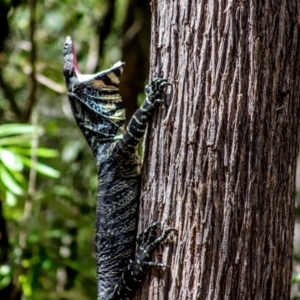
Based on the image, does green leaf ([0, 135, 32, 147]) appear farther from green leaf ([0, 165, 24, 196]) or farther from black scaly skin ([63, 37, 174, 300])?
black scaly skin ([63, 37, 174, 300])

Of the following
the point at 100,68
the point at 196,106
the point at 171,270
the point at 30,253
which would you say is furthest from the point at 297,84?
the point at 100,68

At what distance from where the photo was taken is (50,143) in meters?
6.43

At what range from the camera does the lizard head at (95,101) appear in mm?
2928

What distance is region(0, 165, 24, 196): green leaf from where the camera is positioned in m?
4.01

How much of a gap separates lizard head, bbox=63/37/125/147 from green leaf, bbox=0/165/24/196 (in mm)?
1238

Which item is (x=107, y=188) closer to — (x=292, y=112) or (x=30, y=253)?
(x=292, y=112)

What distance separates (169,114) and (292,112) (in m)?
0.49

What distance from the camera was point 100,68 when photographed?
5.95 metres

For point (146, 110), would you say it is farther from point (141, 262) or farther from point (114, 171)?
point (141, 262)

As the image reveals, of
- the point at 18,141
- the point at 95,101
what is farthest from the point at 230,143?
the point at 18,141

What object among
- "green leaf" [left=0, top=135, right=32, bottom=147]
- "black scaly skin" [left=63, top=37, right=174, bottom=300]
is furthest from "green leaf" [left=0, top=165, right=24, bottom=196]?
"black scaly skin" [left=63, top=37, right=174, bottom=300]

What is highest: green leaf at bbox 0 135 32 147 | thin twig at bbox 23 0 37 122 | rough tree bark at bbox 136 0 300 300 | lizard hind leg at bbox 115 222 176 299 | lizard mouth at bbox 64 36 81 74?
thin twig at bbox 23 0 37 122

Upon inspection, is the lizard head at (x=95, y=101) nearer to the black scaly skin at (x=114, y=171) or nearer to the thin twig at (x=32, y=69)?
the black scaly skin at (x=114, y=171)

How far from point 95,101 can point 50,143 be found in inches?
141
